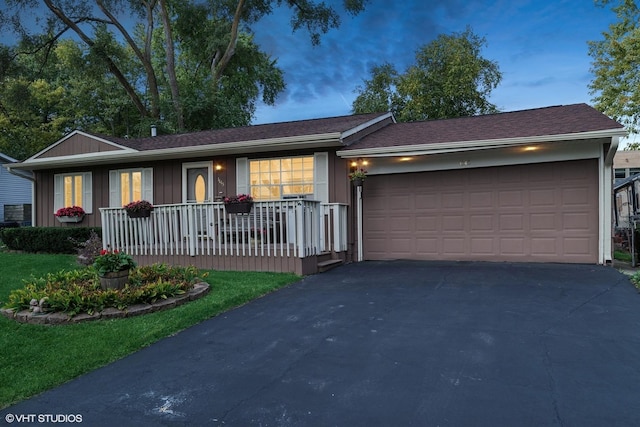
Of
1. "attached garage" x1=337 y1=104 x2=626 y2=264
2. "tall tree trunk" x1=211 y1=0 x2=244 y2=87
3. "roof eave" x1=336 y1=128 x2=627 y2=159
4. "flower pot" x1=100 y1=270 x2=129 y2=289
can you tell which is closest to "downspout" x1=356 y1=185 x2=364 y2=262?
"attached garage" x1=337 y1=104 x2=626 y2=264

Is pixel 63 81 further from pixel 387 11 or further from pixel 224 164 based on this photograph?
pixel 224 164

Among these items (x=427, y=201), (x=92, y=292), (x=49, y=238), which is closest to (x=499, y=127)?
(x=427, y=201)

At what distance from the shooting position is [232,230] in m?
7.89

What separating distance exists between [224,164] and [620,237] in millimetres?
10747

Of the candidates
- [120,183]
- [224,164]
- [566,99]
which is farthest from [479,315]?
[566,99]

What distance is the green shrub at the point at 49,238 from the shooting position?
1048 centimetres

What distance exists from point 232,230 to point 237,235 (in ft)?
1.06

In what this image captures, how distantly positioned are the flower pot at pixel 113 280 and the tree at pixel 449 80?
58.0 feet

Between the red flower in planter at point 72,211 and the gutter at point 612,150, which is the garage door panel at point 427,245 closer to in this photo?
the gutter at point 612,150

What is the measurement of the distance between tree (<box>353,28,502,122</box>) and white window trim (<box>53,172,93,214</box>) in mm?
14932

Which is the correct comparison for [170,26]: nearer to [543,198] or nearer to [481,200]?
[481,200]

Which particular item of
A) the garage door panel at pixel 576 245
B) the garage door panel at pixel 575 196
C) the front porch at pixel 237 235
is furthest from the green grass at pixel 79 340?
the garage door panel at pixel 575 196

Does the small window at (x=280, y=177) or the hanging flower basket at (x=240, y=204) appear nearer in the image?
the hanging flower basket at (x=240, y=204)

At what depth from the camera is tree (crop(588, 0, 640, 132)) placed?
1733 centimetres
